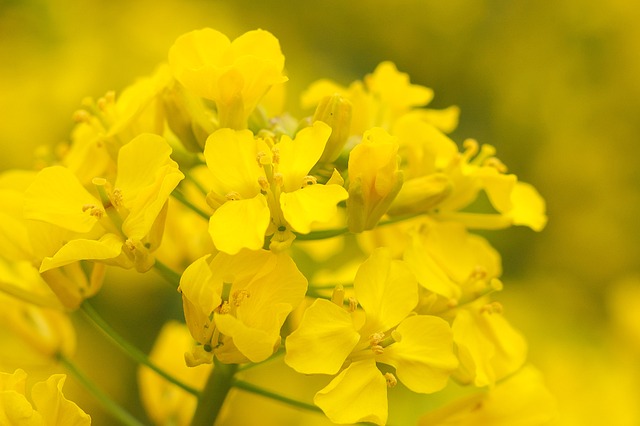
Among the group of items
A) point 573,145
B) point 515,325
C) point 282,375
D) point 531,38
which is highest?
point 531,38

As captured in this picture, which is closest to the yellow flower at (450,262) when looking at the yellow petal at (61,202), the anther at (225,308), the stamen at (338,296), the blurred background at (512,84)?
the stamen at (338,296)

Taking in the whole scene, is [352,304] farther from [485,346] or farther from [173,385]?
[173,385]

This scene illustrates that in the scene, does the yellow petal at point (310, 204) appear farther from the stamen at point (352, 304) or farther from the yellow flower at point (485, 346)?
the yellow flower at point (485, 346)

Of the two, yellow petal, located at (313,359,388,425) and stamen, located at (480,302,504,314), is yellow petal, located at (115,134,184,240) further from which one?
stamen, located at (480,302,504,314)

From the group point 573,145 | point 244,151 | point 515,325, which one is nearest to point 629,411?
point 515,325

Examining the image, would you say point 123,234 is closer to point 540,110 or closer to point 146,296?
point 146,296

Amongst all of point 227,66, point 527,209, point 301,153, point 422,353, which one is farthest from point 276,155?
point 527,209

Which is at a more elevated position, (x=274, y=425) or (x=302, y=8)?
(x=302, y=8)
